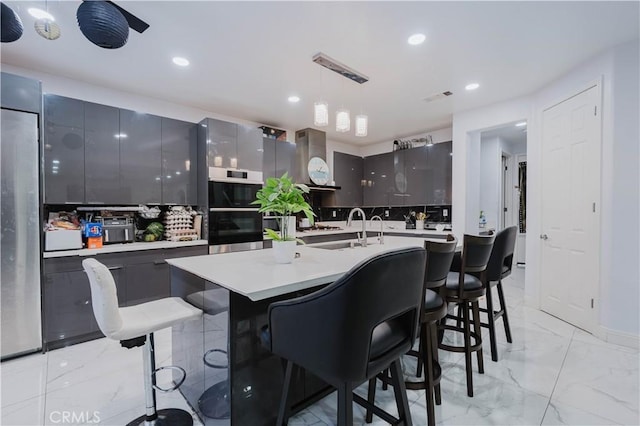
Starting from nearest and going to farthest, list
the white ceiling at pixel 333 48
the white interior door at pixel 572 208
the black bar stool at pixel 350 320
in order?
the black bar stool at pixel 350 320 < the white ceiling at pixel 333 48 < the white interior door at pixel 572 208

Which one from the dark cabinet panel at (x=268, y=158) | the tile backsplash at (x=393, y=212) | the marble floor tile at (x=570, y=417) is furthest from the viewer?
the tile backsplash at (x=393, y=212)

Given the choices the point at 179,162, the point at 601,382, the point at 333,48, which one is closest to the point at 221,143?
the point at 179,162

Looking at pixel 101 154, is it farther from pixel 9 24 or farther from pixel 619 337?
pixel 619 337

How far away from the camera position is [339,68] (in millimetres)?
2783

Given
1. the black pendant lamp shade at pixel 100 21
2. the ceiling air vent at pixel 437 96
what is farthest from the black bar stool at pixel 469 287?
the black pendant lamp shade at pixel 100 21

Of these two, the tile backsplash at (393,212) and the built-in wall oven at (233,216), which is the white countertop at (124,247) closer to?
the built-in wall oven at (233,216)

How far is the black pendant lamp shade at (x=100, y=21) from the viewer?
157cm

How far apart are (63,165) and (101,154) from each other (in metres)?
0.33

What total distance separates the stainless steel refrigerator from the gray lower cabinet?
A: 0.09 metres

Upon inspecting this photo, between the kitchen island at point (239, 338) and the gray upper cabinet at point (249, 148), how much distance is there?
2.24 m

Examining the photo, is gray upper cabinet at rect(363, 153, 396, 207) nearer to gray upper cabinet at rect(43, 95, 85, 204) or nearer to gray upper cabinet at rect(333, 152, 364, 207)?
gray upper cabinet at rect(333, 152, 364, 207)

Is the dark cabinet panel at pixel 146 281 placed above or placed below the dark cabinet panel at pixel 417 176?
below

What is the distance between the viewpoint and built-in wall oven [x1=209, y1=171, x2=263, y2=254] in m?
3.48

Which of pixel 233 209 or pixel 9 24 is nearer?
pixel 9 24
